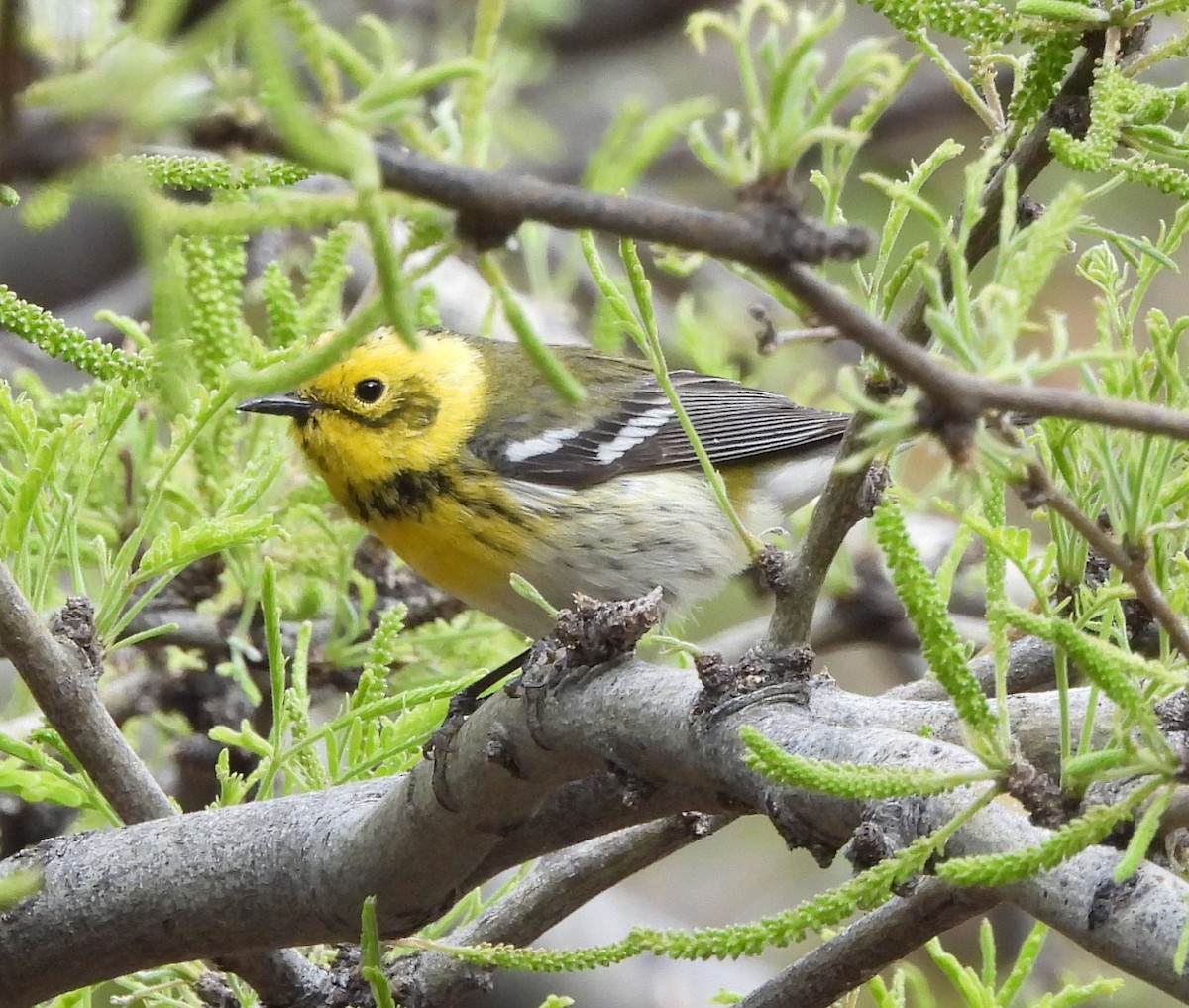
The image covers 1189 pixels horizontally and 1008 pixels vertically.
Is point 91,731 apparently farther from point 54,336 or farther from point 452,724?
point 54,336

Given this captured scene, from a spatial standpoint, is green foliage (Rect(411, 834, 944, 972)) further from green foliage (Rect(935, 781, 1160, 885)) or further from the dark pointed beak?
the dark pointed beak

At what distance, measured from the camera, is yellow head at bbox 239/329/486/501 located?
3307mm

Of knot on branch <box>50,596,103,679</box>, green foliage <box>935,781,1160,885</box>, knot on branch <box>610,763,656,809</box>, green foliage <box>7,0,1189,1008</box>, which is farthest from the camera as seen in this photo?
knot on branch <box>50,596,103,679</box>

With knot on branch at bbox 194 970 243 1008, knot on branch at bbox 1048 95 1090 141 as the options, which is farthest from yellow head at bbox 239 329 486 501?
knot on branch at bbox 1048 95 1090 141

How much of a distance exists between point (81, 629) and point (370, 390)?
1.40 m

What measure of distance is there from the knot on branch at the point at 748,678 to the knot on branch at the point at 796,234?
0.80 m

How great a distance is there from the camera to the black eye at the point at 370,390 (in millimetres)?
3416

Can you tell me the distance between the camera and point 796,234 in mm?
900

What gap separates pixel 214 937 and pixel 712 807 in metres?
0.78

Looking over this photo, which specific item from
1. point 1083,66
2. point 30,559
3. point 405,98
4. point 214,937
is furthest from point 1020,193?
point 30,559

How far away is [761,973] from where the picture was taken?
4992 millimetres

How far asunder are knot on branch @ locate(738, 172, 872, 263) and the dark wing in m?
2.48

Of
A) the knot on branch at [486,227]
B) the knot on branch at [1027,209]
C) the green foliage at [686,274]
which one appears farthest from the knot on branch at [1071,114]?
the knot on branch at [486,227]

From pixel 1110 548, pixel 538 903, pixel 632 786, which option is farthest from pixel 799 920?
pixel 538 903
